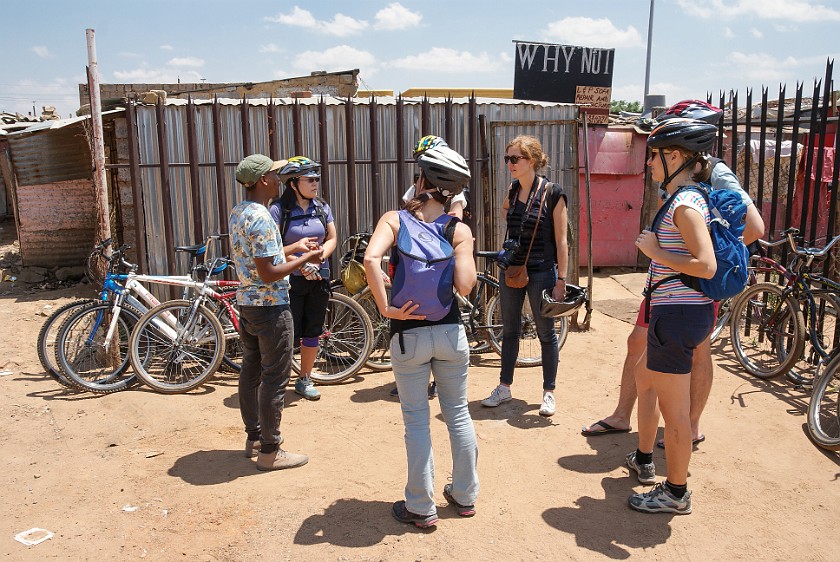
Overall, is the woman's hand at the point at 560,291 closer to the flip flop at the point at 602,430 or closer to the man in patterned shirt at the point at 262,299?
the flip flop at the point at 602,430

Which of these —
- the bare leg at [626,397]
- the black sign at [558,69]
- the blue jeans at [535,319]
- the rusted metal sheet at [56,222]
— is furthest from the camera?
the black sign at [558,69]

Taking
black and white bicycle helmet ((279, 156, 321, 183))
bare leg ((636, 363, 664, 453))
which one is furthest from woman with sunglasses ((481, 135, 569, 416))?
black and white bicycle helmet ((279, 156, 321, 183))

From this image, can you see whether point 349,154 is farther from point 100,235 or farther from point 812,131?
point 812,131

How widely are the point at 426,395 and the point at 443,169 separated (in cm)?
114

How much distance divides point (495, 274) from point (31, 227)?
7.47 metres

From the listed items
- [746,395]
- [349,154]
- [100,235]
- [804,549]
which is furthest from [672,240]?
[100,235]

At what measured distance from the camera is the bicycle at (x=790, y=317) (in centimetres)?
562

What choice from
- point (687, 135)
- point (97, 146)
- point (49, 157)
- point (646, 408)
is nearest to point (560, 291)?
point (646, 408)

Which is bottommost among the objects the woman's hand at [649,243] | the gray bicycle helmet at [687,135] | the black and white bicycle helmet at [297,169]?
the woman's hand at [649,243]

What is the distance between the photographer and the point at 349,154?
6543 millimetres

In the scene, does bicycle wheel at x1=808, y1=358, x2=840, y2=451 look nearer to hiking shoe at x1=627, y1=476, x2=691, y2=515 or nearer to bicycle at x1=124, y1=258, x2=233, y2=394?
hiking shoe at x1=627, y1=476, x2=691, y2=515

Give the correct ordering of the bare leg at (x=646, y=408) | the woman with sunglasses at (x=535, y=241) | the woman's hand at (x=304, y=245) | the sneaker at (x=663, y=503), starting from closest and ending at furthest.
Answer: the sneaker at (x=663, y=503) → the bare leg at (x=646, y=408) → the woman's hand at (x=304, y=245) → the woman with sunglasses at (x=535, y=241)

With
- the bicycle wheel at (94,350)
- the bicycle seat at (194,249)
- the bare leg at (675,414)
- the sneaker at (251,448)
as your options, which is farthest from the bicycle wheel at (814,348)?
the bicycle wheel at (94,350)

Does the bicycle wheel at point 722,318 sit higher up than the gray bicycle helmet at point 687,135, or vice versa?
the gray bicycle helmet at point 687,135
